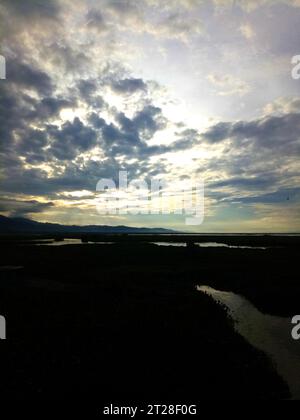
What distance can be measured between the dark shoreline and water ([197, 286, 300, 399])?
0.68 m

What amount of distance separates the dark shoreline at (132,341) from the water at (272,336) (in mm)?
678

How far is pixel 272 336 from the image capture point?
18.0 meters

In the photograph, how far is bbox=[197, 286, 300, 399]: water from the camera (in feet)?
44.1

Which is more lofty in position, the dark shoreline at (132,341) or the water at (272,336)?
the dark shoreline at (132,341)

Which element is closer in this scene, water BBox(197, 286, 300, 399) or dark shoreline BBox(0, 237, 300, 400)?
dark shoreline BBox(0, 237, 300, 400)

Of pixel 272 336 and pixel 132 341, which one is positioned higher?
pixel 132 341

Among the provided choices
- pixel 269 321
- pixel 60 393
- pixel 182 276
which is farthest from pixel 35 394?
pixel 182 276

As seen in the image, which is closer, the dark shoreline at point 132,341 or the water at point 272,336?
the dark shoreline at point 132,341

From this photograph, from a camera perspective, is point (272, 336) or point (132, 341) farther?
point (272, 336)

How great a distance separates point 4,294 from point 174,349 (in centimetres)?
1758

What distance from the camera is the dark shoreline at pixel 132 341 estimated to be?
11711mm

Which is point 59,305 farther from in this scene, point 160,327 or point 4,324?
point 160,327

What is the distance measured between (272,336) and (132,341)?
28.0ft

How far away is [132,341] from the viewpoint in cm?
1570
